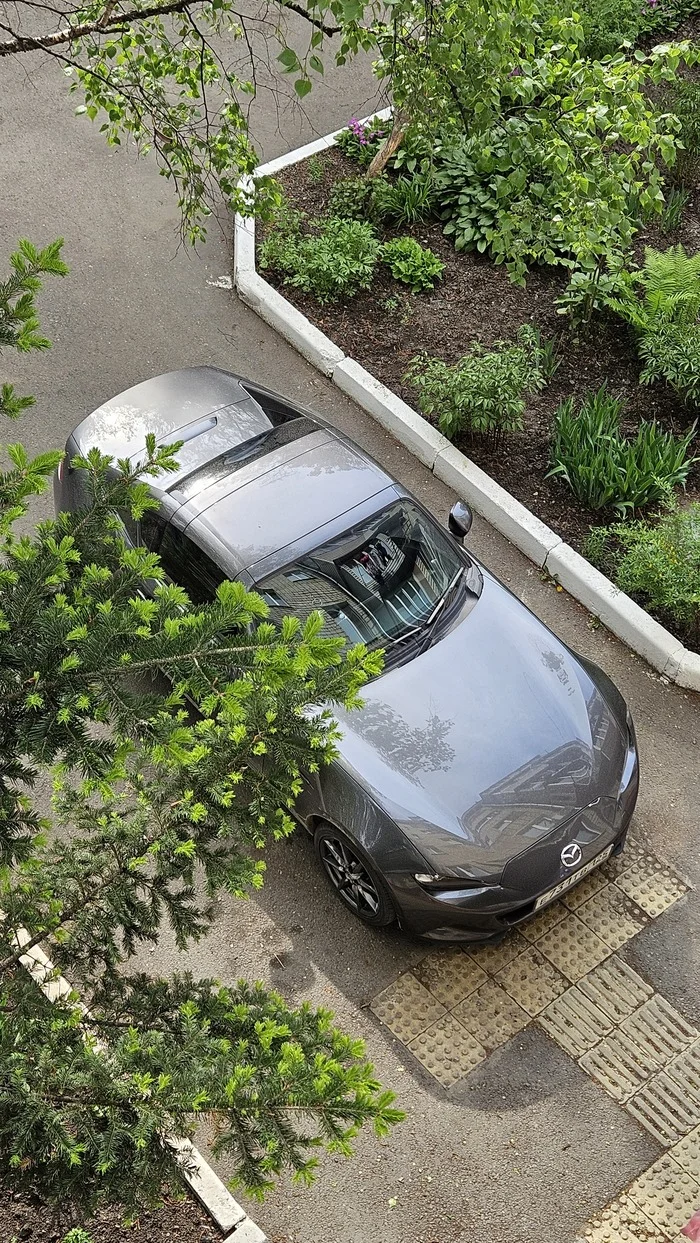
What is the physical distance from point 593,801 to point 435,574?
157cm

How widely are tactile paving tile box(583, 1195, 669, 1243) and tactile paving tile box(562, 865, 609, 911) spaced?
1534mm

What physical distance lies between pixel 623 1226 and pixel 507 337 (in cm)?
666

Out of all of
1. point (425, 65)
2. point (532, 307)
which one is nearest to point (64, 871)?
point (425, 65)

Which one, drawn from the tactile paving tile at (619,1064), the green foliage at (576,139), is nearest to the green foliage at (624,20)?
the green foliage at (576,139)

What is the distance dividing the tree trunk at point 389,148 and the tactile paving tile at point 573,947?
6.99 meters

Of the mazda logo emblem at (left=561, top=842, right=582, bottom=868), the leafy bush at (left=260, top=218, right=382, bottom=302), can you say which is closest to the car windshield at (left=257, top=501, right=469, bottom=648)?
the mazda logo emblem at (left=561, top=842, right=582, bottom=868)

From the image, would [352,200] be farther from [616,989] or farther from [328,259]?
[616,989]

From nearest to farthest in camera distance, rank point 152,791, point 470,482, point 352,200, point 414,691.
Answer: point 152,791
point 414,691
point 470,482
point 352,200

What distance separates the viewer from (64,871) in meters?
3.68

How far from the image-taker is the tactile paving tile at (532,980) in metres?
5.82

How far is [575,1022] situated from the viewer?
5.75m

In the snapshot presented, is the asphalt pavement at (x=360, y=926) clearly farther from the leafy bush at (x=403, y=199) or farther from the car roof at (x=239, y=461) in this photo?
the leafy bush at (x=403, y=199)

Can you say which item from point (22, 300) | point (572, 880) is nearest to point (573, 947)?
point (572, 880)

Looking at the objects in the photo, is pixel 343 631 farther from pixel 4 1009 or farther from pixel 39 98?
pixel 39 98
